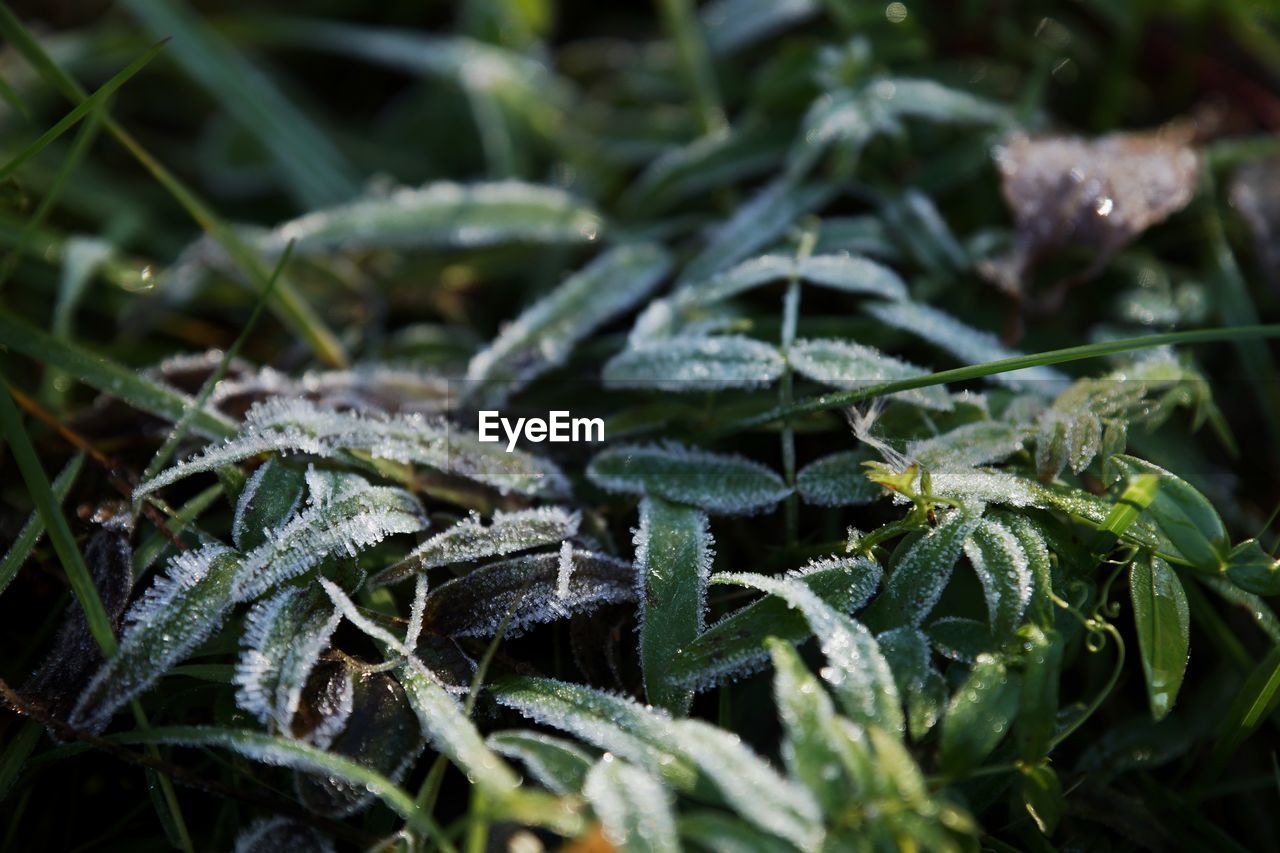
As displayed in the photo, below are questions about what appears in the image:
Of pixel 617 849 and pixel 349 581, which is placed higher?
pixel 349 581

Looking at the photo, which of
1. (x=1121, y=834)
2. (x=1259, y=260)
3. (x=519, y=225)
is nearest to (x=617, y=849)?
(x=1121, y=834)

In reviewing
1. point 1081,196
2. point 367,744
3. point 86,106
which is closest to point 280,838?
point 367,744

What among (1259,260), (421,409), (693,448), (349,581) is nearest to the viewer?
(349,581)

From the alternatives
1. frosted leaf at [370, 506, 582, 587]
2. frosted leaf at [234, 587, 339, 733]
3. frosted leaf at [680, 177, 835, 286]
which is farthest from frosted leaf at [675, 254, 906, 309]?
frosted leaf at [234, 587, 339, 733]

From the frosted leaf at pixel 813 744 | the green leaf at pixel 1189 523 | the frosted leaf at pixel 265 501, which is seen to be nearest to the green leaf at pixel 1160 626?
the green leaf at pixel 1189 523

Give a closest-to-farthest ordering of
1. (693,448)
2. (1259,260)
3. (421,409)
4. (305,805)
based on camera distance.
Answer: (305,805), (693,448), (421,409), (1259,260)

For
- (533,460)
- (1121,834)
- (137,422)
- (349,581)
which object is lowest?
(1121,834)

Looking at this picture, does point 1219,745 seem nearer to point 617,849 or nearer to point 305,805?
point 617,849

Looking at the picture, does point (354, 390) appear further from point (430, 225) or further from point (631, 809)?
point (631, 809)
